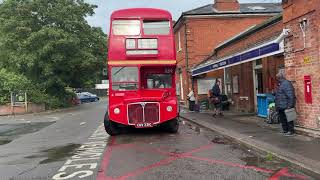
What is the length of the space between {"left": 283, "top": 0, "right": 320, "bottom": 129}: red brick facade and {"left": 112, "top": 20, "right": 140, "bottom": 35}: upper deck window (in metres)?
5.15

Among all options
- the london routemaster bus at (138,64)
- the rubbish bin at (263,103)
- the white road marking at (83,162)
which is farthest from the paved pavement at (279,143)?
the white road marking at (83,162)

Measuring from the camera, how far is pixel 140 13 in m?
16.8

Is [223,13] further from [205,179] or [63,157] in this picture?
[205,179]

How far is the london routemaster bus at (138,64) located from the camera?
16.0m

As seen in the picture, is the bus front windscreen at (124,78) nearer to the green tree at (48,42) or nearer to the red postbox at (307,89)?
the red postbox at (307,89)

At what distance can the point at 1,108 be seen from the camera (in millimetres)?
40594

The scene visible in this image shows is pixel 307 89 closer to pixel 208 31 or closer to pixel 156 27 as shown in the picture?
pixel 156 27

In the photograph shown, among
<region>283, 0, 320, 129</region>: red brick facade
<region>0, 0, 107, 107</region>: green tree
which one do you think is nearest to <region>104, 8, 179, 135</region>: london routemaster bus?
<region>283, 0, 320, 129</region>: red brick facade

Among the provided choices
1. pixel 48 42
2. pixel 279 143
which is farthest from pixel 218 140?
pixel 48 42

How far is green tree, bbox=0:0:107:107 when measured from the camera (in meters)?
43.0

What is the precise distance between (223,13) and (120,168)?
23.7m

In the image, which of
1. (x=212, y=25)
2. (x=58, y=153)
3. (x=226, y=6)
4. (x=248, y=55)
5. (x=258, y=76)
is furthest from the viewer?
(x=226, y=6)

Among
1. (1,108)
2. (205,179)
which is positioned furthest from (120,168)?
(1,108)

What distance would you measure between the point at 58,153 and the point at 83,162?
2235 millimetres
